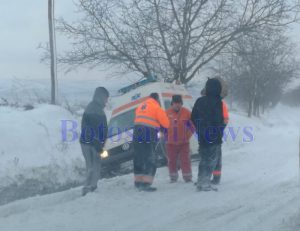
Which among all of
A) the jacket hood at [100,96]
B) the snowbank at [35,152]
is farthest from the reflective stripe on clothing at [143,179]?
the snowbank at [35,152]

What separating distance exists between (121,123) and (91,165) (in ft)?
12.8

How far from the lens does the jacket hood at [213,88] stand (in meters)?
9.31

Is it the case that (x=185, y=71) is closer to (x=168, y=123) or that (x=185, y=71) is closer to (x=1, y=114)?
(x=1, y=114)

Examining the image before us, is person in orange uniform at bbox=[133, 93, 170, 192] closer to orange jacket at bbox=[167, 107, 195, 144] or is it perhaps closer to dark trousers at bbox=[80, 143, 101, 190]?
orange jacket at bbox=[167, 107, 195, 144]

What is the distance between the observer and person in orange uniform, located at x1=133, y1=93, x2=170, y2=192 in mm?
9625

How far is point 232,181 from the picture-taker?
10.3 metres

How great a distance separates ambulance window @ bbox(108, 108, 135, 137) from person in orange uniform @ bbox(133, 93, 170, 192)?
2.93m

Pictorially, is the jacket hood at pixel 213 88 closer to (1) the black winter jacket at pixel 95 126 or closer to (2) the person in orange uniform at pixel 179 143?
(2) the person in orange uniform at pixel 179 143

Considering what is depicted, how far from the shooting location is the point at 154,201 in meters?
8.47

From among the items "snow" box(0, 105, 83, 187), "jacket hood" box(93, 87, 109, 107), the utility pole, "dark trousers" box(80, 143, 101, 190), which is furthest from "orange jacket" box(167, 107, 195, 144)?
the utility pole

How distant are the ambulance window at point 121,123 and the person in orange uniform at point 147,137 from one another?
293cm

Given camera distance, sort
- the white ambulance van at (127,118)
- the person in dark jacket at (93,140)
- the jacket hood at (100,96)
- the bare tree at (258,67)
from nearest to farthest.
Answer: the person in dark jacket at (93,140)
the jacket hood at (100,96)
the white ambulance van at (127,118)
the bare tree at (258,67)

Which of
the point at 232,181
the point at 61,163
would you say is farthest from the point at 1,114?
the point at 232,181

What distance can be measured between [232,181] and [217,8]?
10922 mm
